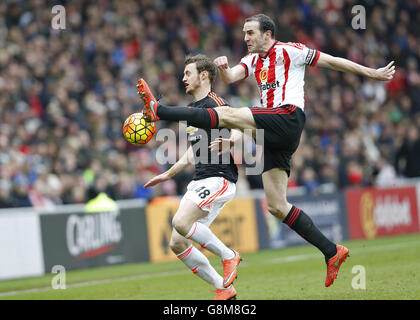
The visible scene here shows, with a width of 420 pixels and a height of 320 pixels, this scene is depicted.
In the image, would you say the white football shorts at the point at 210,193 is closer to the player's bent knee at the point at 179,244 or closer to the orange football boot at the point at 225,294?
the player's bent knee at the point at 179,244

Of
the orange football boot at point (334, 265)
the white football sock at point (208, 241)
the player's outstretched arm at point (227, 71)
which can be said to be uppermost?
the player's outstretched arm at point (227, 71)

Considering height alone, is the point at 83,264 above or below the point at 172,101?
below

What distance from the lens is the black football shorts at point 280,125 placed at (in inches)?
288

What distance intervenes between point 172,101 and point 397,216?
6.22 meters

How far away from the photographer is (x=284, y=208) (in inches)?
308

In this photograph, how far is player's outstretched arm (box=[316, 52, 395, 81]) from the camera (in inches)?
294

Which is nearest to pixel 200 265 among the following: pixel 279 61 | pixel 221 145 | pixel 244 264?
pixel 221 145

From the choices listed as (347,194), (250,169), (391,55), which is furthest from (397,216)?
(391,55)

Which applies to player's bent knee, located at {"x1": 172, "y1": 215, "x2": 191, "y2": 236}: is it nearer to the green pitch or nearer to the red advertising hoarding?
the green pitch

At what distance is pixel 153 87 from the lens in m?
18.5

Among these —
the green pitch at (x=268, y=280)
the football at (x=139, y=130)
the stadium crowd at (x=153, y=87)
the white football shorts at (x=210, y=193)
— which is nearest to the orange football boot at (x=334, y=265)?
the green pitch at (x=268, y=280)

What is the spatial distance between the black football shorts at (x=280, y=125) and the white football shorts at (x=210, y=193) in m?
0.57
